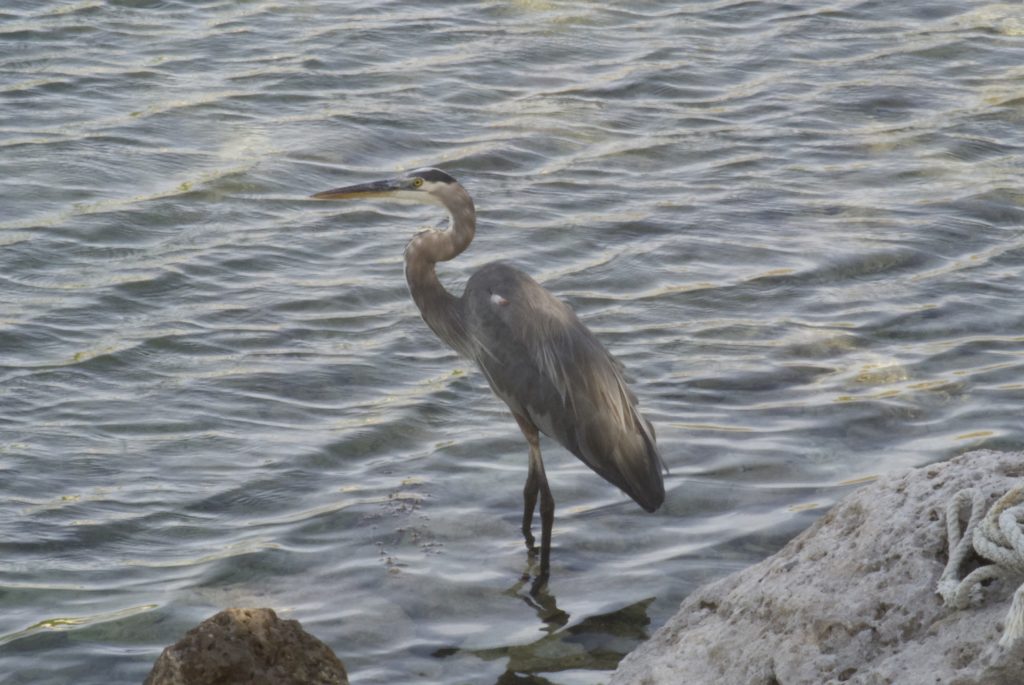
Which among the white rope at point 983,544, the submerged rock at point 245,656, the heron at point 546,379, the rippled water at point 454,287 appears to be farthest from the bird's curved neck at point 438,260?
the white rope at point 983,544

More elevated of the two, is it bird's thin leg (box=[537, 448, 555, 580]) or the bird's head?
the bird's head

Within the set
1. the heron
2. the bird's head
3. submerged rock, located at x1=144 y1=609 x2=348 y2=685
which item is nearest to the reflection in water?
the heron

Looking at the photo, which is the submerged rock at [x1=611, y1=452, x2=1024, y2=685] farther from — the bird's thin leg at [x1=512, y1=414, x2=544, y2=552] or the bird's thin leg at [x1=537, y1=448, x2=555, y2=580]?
the bird's thin leg at [x1=512, y1=414, x2=544, y2=552]

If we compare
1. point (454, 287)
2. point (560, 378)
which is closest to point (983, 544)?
point (560, 378)

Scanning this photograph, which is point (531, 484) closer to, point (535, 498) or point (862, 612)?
point (535, 498)

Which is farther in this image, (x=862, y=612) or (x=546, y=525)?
(x=546, y=525)

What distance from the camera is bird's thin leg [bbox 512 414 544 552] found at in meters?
6.28

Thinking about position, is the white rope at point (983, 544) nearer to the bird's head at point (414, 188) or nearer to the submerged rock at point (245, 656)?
the submerged rock at point (245, 656)

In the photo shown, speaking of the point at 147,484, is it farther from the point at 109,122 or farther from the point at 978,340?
the point at 109,122

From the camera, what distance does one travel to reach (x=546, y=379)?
633 centimetres

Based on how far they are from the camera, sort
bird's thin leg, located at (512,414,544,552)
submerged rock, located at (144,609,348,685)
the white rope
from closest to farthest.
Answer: the white rope
submerged rock, located at (144,609,348,685)
bird's thin leg, located at (512,414,544,552)

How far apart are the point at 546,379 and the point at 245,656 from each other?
8.07ft

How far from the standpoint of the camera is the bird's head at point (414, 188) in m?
6.71

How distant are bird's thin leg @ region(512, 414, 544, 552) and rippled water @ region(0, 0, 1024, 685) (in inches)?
5.9
